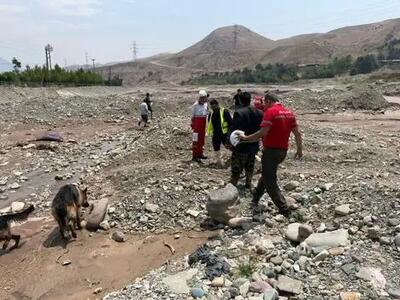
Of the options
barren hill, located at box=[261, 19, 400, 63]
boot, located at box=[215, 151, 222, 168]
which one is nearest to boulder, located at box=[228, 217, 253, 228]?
boot, located at box=[215, 151, 222, 168]

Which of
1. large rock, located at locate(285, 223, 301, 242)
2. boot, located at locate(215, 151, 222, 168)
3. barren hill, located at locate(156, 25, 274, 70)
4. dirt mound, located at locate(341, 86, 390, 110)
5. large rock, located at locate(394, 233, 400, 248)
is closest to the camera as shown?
large rock, located at locate(394, 233, 400, 248)

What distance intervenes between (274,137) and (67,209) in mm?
3337

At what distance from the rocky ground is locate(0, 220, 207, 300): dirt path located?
1.25ft

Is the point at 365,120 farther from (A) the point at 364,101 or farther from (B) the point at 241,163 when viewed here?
(B) the point at 241,163

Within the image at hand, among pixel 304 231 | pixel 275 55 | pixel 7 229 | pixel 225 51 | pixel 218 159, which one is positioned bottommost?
pixel 7 229

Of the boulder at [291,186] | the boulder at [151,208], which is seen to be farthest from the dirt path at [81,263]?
the boulder at [291,186]

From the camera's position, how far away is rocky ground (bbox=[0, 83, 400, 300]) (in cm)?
515

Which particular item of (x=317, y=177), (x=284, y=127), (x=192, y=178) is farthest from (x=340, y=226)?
(x=192, y=178)

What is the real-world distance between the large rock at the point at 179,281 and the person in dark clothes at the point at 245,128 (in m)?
2.58

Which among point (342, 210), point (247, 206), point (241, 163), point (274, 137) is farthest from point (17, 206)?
point (342, 210)

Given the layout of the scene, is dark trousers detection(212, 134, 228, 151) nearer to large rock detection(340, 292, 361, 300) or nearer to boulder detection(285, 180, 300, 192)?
boulder detection(285, 180, 300, 192)

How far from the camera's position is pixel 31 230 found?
8203 mm

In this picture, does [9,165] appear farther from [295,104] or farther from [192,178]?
[295,104]

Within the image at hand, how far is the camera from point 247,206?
7.39m
